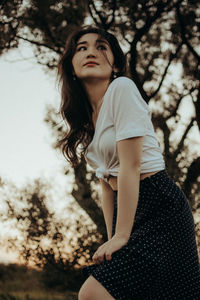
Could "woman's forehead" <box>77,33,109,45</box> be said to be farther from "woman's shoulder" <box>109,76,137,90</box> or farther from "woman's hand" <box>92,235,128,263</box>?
"woman's hand" <box>92,235,128,263</box>

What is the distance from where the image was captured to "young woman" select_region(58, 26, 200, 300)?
6.33ft

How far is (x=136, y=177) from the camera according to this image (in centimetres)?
211

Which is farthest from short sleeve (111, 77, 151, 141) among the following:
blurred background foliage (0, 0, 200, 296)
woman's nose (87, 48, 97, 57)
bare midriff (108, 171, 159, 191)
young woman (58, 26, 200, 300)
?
blurred background foliage (0, 0, 200, 296)

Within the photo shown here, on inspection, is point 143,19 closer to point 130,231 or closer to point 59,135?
point 59,135

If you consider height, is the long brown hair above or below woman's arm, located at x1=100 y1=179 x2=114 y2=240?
above

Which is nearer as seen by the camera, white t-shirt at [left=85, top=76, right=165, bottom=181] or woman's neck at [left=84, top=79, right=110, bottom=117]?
white t-shirt at [left=85, top=76, right=165, bottom=181]

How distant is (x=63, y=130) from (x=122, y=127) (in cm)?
645

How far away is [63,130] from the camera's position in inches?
336

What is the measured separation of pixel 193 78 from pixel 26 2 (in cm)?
371

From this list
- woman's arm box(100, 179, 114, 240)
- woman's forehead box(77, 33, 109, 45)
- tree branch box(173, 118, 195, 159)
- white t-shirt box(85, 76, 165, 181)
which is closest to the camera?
white t-shirt box(85, 76, 165, 181)

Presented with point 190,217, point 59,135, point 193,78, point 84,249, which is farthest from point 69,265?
point 190,217

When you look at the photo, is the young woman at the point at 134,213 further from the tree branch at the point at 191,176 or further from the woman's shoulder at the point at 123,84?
the tree branch at the point at 191,176

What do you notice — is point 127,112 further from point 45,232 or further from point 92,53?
point 45,232

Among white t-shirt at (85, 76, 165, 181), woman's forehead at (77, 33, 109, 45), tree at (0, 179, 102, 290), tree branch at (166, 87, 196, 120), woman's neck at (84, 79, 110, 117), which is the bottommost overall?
tree at (0, 179, 102, 290)
